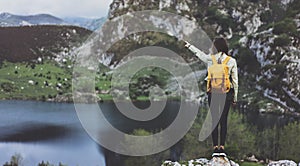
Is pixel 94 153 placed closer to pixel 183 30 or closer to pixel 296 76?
pixel 296 76

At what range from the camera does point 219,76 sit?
30.9 ft

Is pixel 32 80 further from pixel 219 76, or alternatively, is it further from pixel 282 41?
pixel 219 76

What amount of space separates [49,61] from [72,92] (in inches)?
1703

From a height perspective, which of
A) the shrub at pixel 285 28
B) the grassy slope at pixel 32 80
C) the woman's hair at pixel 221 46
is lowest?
the grassy slope at pixel 32 80

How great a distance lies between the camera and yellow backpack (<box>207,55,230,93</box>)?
30.9 feet

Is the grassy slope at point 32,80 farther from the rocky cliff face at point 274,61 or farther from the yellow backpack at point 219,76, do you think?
the yellow backpack at point 219,76

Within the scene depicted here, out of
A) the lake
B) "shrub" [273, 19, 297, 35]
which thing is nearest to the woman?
the lake

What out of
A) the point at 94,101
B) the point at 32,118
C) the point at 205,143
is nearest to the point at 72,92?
the point at 94,101

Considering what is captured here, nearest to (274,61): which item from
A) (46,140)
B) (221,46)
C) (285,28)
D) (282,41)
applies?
(282,41)

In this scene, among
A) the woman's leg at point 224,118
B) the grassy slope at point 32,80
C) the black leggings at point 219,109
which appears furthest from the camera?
the grassy slope at point 32,80

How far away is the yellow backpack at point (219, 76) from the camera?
9406mm

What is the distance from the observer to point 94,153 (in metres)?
55.4

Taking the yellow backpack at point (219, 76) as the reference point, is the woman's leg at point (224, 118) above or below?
below

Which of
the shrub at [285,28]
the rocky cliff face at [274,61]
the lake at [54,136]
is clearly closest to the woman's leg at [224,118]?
the lake at [54,136]
